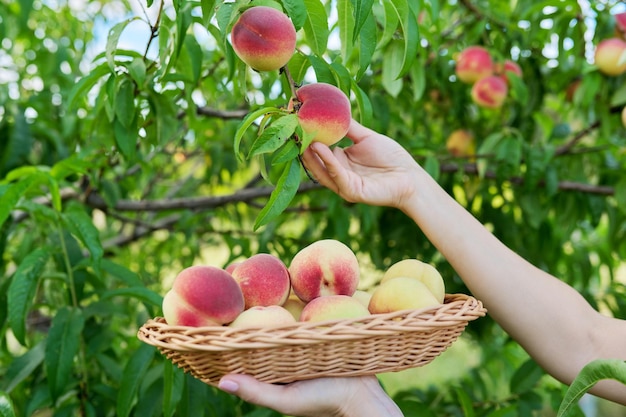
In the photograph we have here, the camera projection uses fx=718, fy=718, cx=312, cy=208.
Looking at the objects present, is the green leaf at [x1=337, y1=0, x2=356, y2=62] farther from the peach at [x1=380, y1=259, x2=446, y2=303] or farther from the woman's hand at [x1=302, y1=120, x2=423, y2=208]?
the peach at [x1=380, y1=259, x2=446, y2=303]

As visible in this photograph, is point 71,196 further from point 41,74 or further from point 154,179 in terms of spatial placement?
point 154,179

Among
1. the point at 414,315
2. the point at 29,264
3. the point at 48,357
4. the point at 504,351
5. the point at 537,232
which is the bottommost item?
the point at 504,351

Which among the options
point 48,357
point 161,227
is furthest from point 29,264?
point 161,227

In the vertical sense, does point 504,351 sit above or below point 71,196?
below

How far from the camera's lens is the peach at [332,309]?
85 centimetres

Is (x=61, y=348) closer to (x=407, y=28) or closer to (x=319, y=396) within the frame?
(x=319, y=396)

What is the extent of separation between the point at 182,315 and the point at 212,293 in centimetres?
5

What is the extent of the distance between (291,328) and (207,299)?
13cm

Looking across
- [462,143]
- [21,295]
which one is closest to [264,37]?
[21,295]

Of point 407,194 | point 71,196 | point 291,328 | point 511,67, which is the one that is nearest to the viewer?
point 291,328

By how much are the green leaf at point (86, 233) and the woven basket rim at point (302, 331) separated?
0.42m

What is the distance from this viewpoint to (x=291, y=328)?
30.6 inches

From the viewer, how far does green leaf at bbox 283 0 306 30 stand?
2.86 feet

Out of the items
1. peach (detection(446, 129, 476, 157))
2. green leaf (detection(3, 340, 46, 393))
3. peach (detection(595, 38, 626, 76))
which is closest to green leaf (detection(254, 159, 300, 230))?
green leaf (detection(3, 340, 46, 393))
